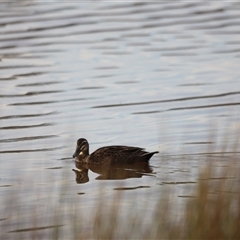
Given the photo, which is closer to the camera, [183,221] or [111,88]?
[183,221]

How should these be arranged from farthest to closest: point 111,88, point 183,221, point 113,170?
point 111,88 < point 113,170 < point 183,221

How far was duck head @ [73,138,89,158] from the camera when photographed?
435 inches

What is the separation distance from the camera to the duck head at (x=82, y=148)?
11055 millimetres

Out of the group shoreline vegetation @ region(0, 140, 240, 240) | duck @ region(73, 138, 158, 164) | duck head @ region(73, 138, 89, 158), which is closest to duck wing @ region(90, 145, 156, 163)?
duck @ region(73, 138, 158, 164)

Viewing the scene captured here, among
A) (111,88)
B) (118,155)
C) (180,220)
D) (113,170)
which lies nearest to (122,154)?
(118,155)

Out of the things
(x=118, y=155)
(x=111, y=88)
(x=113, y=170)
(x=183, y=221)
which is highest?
(x=111, y=88)

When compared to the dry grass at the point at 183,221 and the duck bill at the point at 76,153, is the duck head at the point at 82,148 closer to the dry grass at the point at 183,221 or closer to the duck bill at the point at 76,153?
the duck bill at the point at 76,153

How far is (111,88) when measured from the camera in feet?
48.8

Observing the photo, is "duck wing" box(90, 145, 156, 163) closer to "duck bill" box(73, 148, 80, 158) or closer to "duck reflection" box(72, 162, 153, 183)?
"duck reflection" box(72, 162, 153, 183)

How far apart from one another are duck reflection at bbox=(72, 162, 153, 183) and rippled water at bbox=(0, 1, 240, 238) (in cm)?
7

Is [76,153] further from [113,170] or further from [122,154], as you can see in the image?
[122,154]

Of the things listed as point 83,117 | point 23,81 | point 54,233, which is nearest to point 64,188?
point 54,233

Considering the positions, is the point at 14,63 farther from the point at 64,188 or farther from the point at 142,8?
the point at 64,188

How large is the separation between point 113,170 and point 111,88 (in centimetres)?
417
